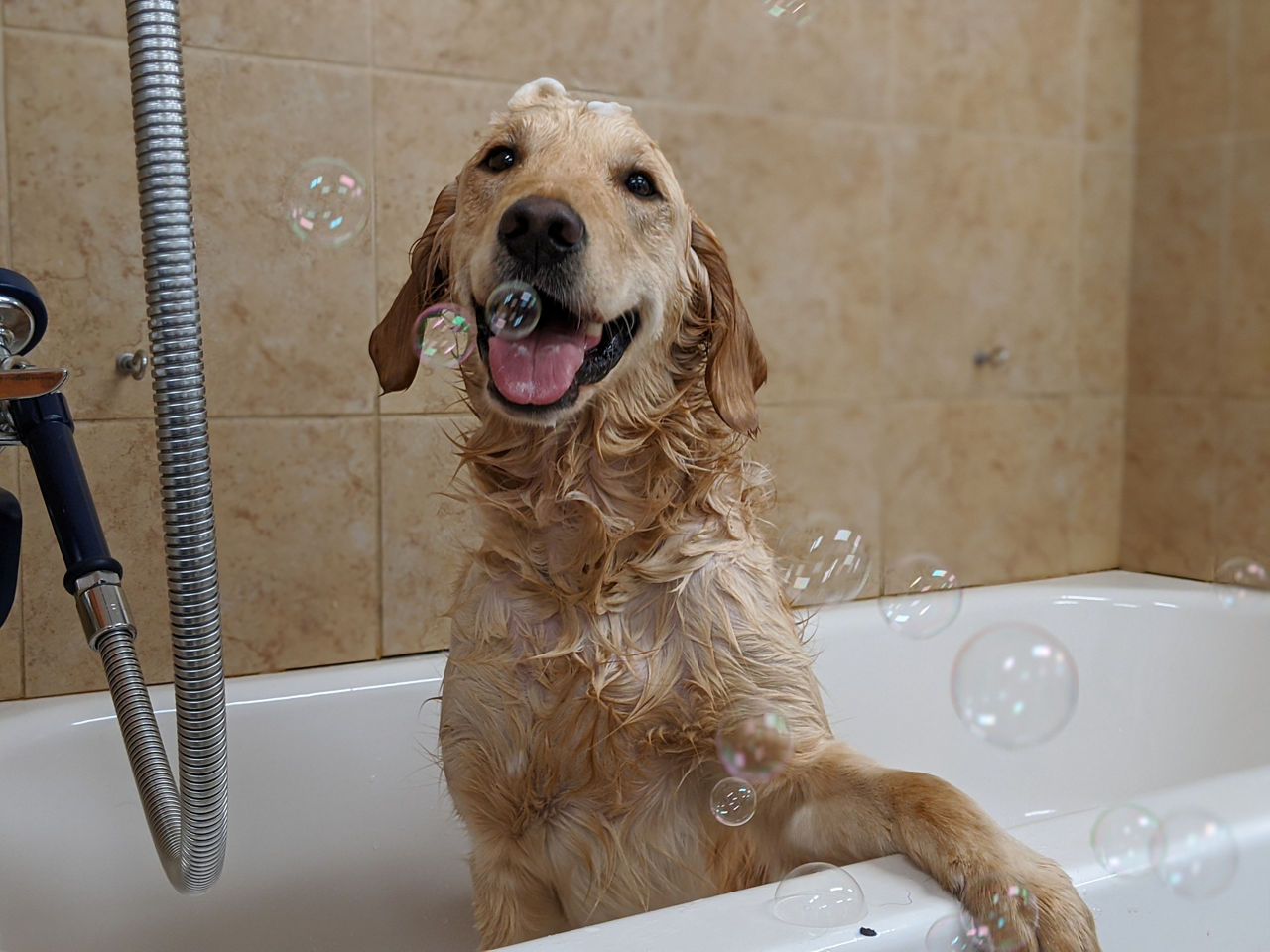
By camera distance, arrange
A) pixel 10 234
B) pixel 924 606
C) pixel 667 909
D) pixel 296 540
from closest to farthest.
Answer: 1. pixel 667 909
2. pixel 924 606
3. pixel 10 234
4. pixel 296 540

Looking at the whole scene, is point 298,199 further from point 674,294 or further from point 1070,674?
point 1070,674

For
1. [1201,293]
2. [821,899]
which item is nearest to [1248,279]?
[1201,293]

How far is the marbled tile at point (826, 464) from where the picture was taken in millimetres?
2145

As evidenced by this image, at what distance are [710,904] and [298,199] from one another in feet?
3.12

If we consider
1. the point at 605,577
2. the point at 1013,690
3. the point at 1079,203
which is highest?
the point at 1079,203

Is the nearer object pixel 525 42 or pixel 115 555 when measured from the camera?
pixel 115 555

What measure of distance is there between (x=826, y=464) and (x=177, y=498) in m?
1.38

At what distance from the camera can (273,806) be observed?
62.1 inches

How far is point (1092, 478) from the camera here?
2.58 metres

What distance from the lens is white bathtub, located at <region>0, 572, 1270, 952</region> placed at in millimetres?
964

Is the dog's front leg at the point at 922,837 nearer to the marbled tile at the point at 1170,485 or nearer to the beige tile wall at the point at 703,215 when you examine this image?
the beige tile wall at the point at 703,215

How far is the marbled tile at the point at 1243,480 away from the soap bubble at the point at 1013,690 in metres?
1.38

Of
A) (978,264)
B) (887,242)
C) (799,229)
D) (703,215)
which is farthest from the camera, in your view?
(978,264)

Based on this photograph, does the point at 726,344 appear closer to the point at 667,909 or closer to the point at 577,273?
the point at 577,273
